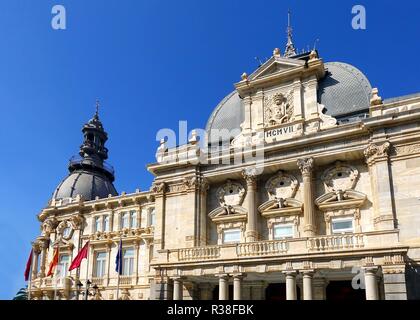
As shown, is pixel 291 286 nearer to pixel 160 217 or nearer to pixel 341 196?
pixel 341 196

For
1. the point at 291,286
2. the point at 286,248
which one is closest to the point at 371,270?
the point at 291,286

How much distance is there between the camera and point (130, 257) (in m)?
39.4

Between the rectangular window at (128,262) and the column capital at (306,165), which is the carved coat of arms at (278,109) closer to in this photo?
the column capital at (306,165)

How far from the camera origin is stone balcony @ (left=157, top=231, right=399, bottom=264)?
74.0 ft

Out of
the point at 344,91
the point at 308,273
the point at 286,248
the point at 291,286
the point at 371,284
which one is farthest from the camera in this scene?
the point at 344,91

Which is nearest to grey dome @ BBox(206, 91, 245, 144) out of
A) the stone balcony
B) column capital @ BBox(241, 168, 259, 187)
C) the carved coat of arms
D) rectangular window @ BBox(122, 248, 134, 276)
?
the carved coat of arms

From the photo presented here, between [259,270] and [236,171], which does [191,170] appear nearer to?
[236,171]

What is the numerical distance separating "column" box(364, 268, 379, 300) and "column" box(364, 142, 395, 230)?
3084 mm

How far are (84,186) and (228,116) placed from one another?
21327mm

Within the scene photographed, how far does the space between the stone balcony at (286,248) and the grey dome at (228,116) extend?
378 inches

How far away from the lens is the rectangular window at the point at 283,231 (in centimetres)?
2844

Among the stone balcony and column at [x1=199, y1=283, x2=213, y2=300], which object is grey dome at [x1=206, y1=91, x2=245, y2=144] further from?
column at [x1=199, y1=283, x2=213, y2=300]

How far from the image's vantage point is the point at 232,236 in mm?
30125
